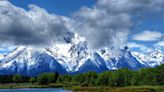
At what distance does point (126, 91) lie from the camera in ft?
446

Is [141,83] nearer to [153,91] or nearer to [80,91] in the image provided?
[80,91]

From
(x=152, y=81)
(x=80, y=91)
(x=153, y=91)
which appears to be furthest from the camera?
(x=152, y=81)

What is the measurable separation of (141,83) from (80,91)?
54.2 meters

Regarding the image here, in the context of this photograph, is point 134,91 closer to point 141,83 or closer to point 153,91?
point 153,91

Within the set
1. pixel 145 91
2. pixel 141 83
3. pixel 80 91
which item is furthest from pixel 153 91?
pixel 141 83

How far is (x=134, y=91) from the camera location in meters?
134

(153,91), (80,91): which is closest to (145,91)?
(153,91)

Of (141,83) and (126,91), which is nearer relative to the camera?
(126,91)

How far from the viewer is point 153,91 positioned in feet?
431

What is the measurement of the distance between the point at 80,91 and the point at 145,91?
110 feet

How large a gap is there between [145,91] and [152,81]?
6851 cm

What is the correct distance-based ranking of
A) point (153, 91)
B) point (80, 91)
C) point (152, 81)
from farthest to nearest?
point (152, 81), point (80, 91), point (153, 91)

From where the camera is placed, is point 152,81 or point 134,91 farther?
point 152,81

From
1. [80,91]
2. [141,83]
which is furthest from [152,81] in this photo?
[80,91]
